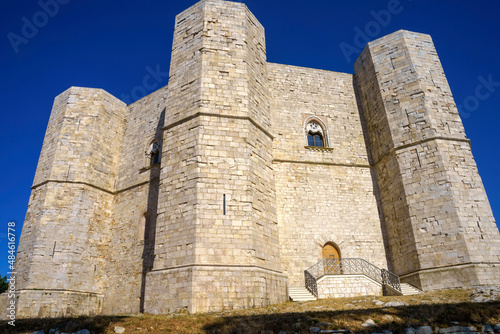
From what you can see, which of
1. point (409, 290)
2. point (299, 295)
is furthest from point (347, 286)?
point (409, 290)

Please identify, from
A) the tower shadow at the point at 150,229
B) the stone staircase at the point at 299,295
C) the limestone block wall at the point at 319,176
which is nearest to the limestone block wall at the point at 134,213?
the tower shadow at the point at 150,229

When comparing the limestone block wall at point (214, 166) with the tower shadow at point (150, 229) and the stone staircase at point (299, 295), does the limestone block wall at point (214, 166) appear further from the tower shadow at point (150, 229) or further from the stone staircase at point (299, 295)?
the tower shadow at point (150, 229)

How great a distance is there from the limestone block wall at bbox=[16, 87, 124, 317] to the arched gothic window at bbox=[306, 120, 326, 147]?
906cm

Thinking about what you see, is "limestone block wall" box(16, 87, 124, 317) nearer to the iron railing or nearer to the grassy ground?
the grassy ground

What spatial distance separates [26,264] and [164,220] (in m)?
6.45

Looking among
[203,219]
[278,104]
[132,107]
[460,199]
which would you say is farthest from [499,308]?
[132,107]

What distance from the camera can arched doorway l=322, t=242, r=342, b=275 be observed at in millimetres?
11523

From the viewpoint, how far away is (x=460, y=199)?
10719mm

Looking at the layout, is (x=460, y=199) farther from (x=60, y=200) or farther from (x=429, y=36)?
(x=60, y=200)

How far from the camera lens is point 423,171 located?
37.7ft

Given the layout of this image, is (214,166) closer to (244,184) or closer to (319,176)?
(244,184)

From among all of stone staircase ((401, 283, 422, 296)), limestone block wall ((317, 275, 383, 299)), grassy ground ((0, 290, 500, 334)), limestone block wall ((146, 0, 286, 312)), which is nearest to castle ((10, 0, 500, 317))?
limestone block wall ((146, 0, 286, 312))

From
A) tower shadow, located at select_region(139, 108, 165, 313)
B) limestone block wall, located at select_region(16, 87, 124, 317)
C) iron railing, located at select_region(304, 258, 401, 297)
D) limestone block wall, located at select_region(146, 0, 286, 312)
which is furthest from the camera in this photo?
tower shadow, located at select_region(139, 108, 165, 313)

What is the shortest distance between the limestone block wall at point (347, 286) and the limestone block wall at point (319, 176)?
1.27 meters
